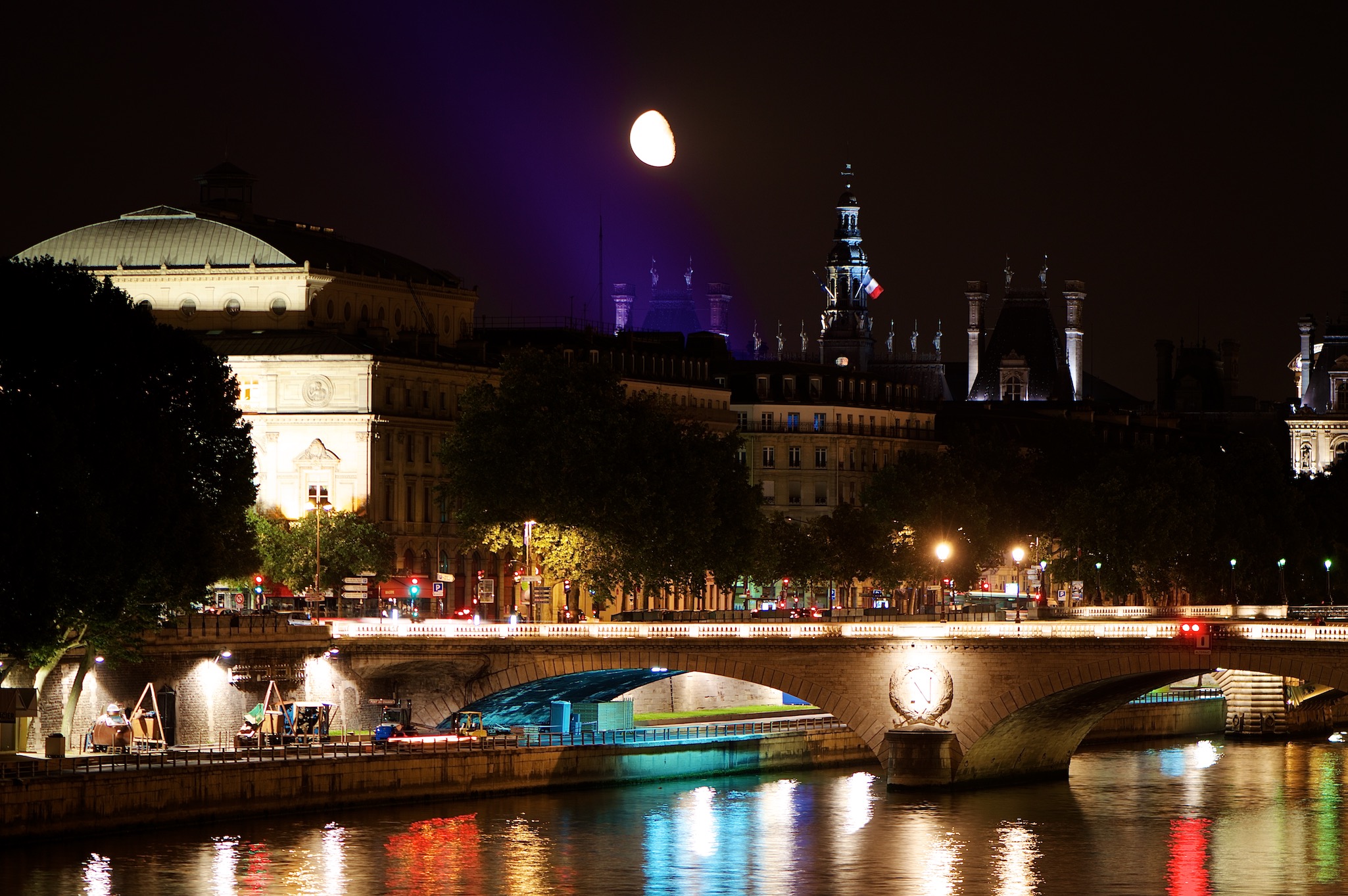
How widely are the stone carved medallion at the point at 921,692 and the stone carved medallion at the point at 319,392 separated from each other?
4689 cm

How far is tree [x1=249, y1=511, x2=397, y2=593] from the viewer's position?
435 ft

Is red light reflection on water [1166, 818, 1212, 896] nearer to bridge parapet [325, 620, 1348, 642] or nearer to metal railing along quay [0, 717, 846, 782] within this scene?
bridge parapet [325, 620, 1348, 642]

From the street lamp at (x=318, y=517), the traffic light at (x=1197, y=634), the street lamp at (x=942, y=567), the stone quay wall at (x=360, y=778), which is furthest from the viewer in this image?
the street lamp at (x=942, y=567)

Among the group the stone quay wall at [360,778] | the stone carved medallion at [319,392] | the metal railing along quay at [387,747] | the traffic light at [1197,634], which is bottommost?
the stone quay wall at [360,778]

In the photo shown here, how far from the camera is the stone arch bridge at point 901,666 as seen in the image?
327 ft

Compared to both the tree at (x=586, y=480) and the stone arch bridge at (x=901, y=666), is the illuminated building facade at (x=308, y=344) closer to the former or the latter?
the tree at (x=586, y=480)

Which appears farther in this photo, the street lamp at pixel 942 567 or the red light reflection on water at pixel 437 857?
the street lamp at pixel 942 567

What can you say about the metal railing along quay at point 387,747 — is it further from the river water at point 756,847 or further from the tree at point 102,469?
the tree at point 102,469

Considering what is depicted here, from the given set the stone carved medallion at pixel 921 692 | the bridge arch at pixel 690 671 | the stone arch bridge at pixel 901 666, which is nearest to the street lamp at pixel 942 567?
the stone arch bridge at pixel 901 666

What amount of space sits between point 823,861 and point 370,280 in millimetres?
70383

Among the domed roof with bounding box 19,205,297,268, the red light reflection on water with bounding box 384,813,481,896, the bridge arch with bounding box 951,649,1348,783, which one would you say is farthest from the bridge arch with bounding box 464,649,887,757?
the domed roof with bounding box 19,205,297,268

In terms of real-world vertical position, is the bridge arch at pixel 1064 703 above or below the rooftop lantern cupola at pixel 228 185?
below

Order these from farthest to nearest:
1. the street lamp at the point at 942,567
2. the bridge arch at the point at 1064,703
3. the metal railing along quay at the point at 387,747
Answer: the street lamp at the point at 942,567 → the bridge arch at the point at 1064,703 → the metal railing along quay at the point at 387,747

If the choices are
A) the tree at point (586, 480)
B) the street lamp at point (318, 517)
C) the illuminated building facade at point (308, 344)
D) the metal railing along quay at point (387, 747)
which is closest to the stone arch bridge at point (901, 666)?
the metal railing along quay at point (387, 747)
